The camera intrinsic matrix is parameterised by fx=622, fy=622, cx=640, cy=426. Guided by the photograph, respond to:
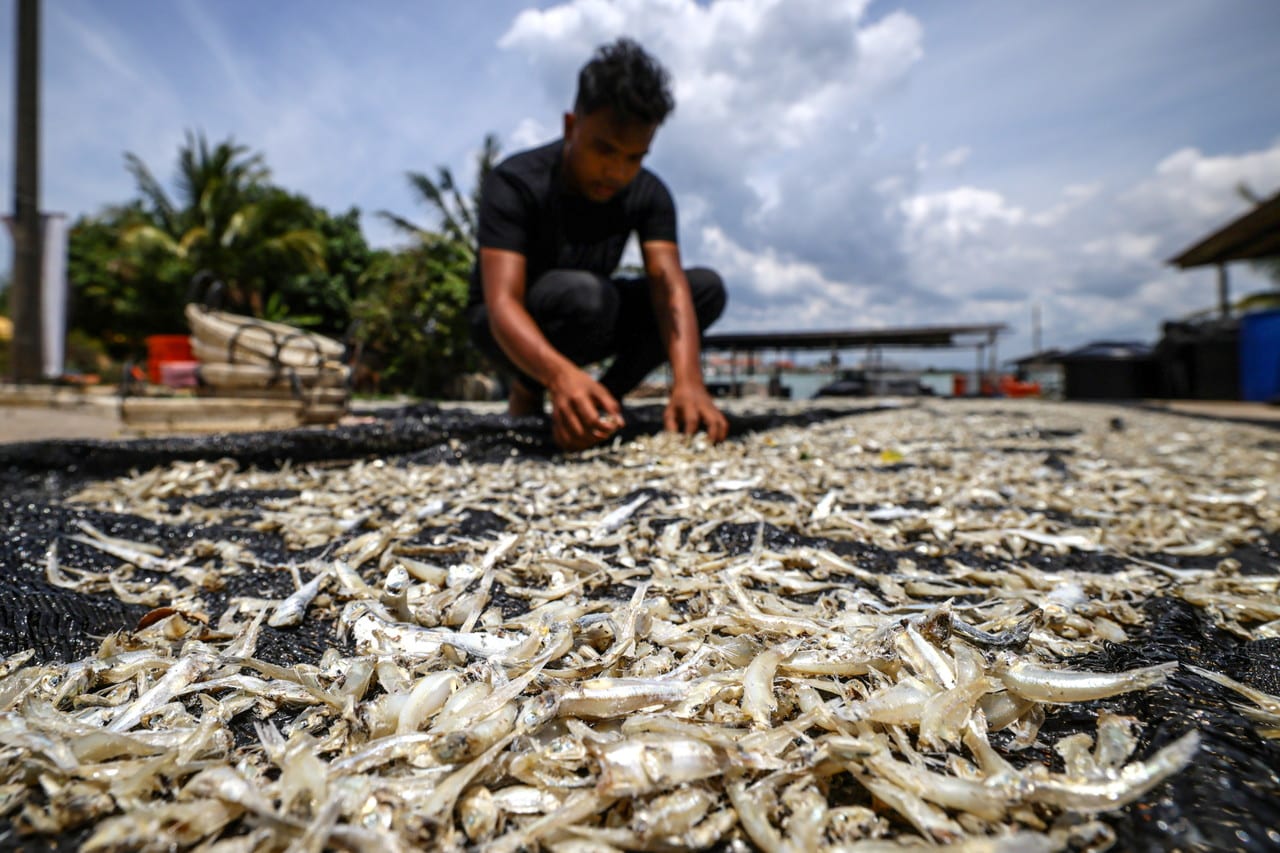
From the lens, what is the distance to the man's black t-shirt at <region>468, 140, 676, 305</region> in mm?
2271

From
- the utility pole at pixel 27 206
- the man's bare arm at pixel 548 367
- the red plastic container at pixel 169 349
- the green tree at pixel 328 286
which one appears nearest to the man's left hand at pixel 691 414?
the man's bare arm at pixel 548 367

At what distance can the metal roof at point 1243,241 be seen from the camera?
6579mm

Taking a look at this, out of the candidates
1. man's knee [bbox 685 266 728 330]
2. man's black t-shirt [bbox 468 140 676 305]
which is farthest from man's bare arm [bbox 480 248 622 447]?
man's knee [bbox 685 266 728 330]

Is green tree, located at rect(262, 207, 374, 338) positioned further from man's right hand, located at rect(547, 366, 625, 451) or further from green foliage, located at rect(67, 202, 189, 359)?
man's right hand, located at rect(547, 366, 625, 451)

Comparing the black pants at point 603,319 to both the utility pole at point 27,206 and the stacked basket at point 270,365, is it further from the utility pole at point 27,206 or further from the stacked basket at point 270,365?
the utility pole at point 27,206

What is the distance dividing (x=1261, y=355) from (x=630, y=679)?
9465 mm

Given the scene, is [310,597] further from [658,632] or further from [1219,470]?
[1219,470]

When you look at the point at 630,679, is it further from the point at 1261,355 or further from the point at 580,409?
the point at 1261,355

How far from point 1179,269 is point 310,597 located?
11.8m

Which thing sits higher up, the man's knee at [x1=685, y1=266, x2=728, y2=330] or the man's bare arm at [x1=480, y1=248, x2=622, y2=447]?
the man's knee at [x1=685, y1=266, x2=728, y2=330]

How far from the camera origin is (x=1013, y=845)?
0.41 meters

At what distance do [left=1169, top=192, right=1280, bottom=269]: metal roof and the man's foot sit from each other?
7.50 m

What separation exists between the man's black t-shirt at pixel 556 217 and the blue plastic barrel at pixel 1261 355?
7.72 metres

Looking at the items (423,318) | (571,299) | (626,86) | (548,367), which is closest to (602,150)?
(626,86)
